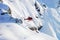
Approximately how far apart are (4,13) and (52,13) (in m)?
7.66

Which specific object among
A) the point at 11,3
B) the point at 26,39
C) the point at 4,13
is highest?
the point at 11,3

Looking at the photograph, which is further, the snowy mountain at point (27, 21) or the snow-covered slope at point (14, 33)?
the snowy mountain at point (27, 21)

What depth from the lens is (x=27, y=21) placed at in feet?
22.1

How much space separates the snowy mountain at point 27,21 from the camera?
149 inches

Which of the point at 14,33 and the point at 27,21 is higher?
the point at 27,21

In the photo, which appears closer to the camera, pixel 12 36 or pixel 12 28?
pixel 12 36

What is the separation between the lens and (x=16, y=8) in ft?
28.5

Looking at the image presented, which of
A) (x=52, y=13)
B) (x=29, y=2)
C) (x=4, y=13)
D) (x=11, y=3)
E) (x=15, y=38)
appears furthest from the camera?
(x=52, y=13)

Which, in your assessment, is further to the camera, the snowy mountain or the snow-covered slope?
the snowy mountain

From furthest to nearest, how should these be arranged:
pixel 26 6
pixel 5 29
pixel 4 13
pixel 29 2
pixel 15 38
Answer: pixel 29 2 < pixel 26 6 < pixel 4 13 < pixel 5 29 < pixel 15 38

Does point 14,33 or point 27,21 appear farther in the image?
point 27,21

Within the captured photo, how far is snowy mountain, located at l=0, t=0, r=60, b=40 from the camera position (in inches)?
149

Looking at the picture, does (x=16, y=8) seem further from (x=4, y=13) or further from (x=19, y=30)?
(x=19, y=30)

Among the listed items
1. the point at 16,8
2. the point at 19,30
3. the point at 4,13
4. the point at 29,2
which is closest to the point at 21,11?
the point at 16,8
